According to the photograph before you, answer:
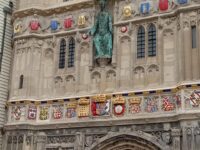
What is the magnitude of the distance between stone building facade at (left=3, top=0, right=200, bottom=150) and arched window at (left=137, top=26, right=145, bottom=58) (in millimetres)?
49

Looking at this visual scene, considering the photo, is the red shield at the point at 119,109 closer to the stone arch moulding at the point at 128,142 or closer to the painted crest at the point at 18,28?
the stone arch moulding at the point at 128,142

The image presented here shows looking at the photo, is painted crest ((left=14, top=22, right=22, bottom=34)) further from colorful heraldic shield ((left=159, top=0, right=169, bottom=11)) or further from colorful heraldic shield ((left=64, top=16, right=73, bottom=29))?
colorful heraldic shield ((left=159, top=0, right=169, bottom=11))

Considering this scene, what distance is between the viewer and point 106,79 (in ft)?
71.2

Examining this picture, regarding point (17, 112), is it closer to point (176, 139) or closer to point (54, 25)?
point (54, 25)

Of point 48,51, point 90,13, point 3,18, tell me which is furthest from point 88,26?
point 3,18

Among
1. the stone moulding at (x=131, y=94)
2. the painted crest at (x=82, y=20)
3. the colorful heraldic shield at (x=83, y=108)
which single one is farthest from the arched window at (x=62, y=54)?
the colorful heraldic shield at (x=83, y=108)

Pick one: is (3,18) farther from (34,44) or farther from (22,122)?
(22,122)

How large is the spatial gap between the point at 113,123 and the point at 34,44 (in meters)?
6.50

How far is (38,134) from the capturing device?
72.7 feet

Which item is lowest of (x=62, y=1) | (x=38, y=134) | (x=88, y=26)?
(x=38, y=134)

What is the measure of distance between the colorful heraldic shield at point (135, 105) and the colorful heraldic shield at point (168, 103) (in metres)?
1.16

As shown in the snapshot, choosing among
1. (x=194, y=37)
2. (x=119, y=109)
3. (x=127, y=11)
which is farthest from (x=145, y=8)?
(x=119, y=109)

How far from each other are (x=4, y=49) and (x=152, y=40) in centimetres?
861

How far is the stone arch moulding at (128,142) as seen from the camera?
19.3 metres
